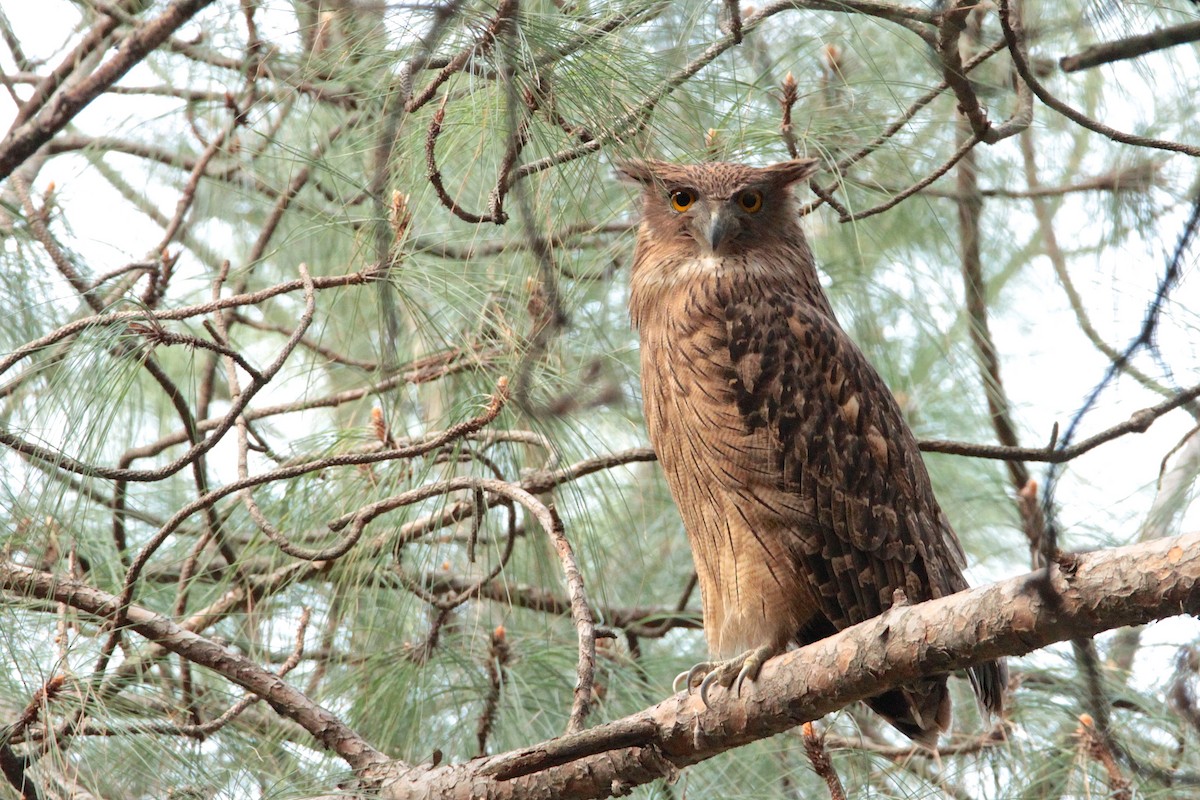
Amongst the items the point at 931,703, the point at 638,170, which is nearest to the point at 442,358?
the point at 638,170

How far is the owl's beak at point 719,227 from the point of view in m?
2.68

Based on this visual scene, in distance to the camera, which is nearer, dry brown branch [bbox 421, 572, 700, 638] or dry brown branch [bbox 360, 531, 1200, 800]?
dry brown branch [bbox 360, 531, 1200, 800]

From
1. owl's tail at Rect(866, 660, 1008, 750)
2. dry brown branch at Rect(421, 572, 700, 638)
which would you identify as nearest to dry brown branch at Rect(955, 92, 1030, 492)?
dry brown branch at Rect(421, 572, 700, 638)

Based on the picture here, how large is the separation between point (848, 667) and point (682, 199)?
132 centimetres

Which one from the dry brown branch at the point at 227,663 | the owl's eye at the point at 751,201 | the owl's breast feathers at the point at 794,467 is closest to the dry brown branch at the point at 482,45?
A: the owl's breast feathers at the point at 794,467

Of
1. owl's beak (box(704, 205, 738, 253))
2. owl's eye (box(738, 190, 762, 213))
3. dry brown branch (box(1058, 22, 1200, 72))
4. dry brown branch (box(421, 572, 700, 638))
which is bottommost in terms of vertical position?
dry brown branch (box(421, 572, 700, 638))

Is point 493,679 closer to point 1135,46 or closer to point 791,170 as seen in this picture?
point 791,170

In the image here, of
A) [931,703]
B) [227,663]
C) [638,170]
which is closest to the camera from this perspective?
[227,663]

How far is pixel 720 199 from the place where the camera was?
2736 mm

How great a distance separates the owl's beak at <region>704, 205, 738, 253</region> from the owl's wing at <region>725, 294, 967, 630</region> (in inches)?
8.6

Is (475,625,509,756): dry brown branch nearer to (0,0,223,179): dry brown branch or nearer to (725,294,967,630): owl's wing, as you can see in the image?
(725,294,967,630): owl's wing

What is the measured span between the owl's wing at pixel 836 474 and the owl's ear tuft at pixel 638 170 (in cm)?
37

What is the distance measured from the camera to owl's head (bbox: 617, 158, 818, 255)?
8.92ft

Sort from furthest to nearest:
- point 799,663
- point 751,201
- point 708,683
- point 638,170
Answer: point 751,201, point 638,170, point 708,683, point 799,663
